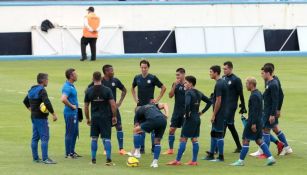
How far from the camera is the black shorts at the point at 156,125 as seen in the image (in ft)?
65.0

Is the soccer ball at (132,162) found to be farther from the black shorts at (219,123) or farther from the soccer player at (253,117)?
the soccer player at (253,117)

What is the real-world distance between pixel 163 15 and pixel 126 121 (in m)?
21.9

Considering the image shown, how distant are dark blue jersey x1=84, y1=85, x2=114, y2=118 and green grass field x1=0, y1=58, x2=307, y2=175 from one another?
111 centimetres

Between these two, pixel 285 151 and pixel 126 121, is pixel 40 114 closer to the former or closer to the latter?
pixel 285 151

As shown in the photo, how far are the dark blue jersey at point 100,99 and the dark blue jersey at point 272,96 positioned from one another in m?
3.63

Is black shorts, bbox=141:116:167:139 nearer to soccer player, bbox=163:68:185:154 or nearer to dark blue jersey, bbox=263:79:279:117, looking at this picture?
soccer player, bbox=163:68:185:154

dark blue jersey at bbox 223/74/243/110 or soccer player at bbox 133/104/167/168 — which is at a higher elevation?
dark blue jersey at bbox 223/74/243/110

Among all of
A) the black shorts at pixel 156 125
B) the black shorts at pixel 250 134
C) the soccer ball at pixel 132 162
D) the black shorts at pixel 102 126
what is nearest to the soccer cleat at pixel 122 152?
the soccer ball at pixel 132 162

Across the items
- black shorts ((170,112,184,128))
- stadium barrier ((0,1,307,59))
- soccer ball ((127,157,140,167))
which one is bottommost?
soccer ball ((127,157,140,167))

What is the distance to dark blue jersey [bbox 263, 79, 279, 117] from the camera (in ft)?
69.2

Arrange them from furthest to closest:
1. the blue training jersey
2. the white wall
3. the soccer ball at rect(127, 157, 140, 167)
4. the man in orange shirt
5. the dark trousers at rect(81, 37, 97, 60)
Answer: the white wall, the man in orange shirt, the dark trousers at rect(81, 37, 97, 60), the blue training jersey, the soccer ball at rect(127, 157, 140, 167)

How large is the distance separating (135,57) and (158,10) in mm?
3379

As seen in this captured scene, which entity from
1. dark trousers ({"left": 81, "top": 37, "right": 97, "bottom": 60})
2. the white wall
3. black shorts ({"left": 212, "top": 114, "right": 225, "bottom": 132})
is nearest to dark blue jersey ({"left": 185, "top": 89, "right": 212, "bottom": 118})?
black shorts ({"left": 212, "top": 114, "right": 225, "bottom": 132})

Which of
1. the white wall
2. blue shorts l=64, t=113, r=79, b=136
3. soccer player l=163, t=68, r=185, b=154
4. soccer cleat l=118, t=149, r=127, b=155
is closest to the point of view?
blue shorts l=64, t=113, r=79, b=136
